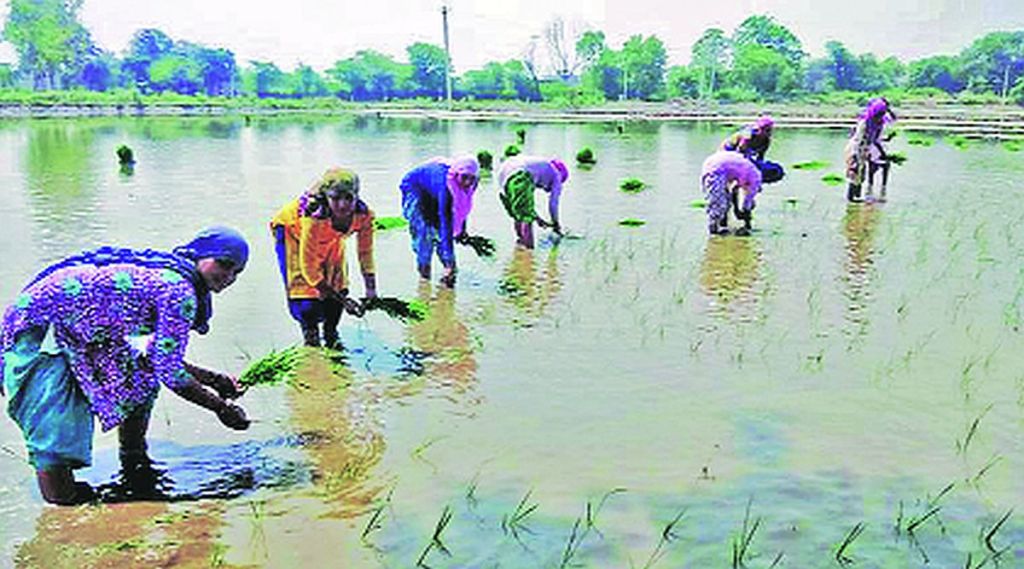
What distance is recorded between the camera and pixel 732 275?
9812 millimetres

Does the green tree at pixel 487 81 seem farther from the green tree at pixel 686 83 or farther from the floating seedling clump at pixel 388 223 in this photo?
the floating seedling clump at pixel 388 223

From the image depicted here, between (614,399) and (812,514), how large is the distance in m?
1.77

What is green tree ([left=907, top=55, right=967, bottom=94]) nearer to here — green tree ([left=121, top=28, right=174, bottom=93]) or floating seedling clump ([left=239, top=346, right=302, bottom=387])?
green tree ([left=121, top=28, right=174, bottom=93])

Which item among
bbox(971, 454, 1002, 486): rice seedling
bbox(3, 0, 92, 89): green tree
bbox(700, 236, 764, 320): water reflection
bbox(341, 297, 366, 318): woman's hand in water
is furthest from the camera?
bbox(3, 0, 92, 89): green tree

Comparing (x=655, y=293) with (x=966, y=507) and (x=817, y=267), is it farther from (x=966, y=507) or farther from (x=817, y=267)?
(x=966, y=507)

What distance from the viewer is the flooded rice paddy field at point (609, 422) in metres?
4.18

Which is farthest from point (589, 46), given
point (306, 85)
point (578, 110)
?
point (578, 110)

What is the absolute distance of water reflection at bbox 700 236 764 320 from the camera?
846cm

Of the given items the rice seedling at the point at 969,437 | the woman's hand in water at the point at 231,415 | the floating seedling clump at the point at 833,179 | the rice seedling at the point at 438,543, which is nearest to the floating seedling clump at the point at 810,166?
the floating seedling clump at the point at 833,179

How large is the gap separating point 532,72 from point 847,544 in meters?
105

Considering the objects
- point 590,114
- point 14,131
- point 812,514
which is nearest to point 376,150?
point 14,131

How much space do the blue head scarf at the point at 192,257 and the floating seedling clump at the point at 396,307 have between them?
2.13 meters

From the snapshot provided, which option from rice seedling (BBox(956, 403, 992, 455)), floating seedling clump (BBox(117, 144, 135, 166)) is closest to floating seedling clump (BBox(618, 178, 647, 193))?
floating seedling clump (BBox(117, 144, 135, 166))

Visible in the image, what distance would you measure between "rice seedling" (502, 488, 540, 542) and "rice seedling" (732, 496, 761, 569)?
0.91 metres
